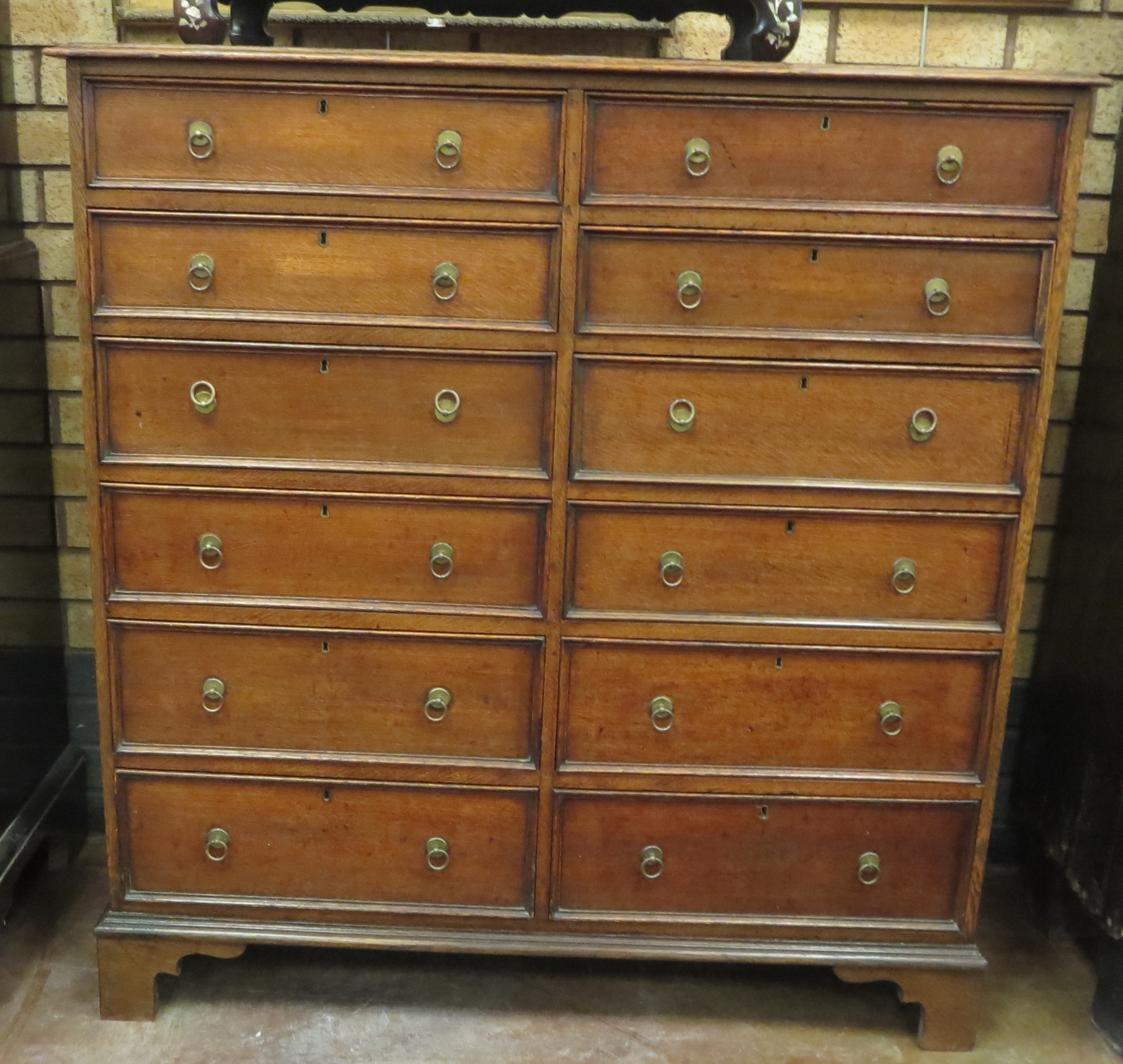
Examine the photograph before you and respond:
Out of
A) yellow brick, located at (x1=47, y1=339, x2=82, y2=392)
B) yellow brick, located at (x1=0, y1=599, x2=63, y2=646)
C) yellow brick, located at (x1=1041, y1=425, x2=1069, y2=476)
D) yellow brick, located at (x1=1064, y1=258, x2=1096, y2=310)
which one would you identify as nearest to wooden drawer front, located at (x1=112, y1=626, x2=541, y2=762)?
yellow brick, located at (x1=0, y1=599, x2=63, y2=646)

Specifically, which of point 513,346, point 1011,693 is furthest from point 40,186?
point 1011,693

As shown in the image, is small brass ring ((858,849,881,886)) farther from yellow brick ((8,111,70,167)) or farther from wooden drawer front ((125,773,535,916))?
yellow brick ((8,111,70,167))

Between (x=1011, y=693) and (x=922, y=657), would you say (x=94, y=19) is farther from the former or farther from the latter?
(x=1011, y=693)

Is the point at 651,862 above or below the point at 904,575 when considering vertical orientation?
below

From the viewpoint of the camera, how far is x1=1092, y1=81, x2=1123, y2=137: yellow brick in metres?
2.61

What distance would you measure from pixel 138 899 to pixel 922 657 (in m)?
1.53

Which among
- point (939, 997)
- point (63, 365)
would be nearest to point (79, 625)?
point (63, 365)

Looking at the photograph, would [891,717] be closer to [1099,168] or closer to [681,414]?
[681,414]

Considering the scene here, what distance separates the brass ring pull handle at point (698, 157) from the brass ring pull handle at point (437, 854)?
1.27m

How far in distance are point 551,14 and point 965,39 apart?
36.5 inches

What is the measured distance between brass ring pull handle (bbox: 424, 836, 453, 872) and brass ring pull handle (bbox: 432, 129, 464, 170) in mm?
1207

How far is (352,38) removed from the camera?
2611mm

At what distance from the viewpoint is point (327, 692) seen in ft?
7.21

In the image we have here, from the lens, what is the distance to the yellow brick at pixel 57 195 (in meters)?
2.67
